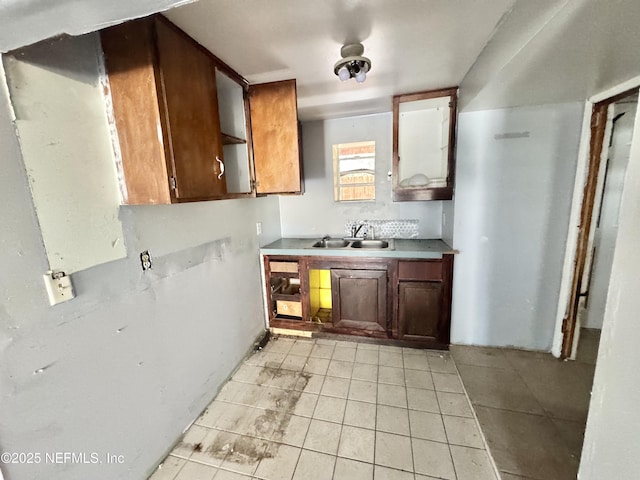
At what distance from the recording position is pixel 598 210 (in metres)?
1.92

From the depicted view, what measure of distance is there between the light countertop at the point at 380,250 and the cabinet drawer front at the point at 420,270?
7 centimetres

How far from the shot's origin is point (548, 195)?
2.03 metres

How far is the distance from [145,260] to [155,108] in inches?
29.4

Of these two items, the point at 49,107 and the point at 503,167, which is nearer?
the point at 49,107

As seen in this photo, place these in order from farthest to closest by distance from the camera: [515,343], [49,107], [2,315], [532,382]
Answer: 1. [515,343]
2. [532,382]
3. [49,107]
4. [2,315]

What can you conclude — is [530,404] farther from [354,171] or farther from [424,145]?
[354,171]

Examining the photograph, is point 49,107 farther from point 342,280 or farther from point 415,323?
point 415,323

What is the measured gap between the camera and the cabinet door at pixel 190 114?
44.6 inches

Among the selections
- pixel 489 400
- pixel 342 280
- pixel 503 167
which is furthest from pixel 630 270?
pixel 342 280

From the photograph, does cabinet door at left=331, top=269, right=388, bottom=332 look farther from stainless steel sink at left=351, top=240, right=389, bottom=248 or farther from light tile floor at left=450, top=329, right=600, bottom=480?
light tile floor at left=450, top=329, right=600, bottom=480

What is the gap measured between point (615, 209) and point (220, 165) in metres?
3.35

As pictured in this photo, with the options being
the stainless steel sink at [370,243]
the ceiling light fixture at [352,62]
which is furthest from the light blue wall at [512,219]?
the ceiling light fixture at [352,62]

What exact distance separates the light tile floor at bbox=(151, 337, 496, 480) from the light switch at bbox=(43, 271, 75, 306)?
1.10 meters

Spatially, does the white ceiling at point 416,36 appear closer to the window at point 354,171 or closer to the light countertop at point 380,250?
the window at point 354,171
